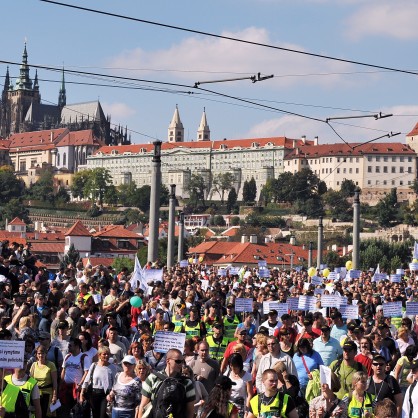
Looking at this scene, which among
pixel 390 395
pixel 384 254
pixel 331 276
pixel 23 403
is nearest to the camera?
pixel 23 403

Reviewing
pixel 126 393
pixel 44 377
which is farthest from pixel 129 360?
pixel 44 377

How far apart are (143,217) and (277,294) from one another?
13746 cm

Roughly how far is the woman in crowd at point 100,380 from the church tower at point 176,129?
189m

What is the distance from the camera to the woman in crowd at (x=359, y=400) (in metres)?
8.37

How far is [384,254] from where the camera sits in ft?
294

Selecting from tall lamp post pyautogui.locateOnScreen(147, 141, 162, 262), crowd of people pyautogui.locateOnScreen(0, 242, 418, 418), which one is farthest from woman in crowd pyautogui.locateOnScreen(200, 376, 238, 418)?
tall lamp post pyautogui.locateOnScreen(147, 141, 162, 262)

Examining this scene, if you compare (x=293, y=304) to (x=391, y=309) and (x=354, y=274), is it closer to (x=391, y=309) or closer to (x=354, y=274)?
(x=391, y=309)

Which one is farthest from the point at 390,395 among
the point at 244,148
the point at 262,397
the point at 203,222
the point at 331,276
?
the point at 244,148

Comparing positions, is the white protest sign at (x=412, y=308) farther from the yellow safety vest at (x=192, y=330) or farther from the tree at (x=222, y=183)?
the tree at (x=222, y=183)

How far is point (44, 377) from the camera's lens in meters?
9.59

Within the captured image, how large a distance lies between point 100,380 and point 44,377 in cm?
49

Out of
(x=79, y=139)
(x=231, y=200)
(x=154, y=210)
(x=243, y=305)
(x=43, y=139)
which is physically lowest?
(x=243, y=305)

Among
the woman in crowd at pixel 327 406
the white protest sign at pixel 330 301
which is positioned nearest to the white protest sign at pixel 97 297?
the white protest sign at pixel 330 301

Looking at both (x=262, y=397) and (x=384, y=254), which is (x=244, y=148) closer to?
(x=384, y=254)
